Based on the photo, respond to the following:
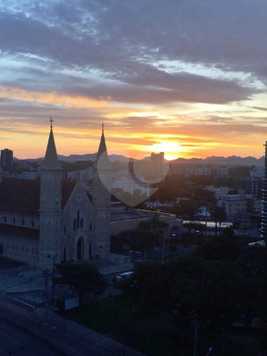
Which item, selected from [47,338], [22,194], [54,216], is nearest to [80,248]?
[54,216]

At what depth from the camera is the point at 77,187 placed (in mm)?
38812

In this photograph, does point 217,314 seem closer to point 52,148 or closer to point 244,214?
point 52,148

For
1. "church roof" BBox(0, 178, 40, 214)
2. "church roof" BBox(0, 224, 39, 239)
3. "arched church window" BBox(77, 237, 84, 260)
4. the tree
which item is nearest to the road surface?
the tree

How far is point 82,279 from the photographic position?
96.9 ft

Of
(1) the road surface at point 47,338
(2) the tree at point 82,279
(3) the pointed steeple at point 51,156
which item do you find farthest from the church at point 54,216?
(1) the road surface at point 47,338

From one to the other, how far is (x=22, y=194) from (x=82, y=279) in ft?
43.8

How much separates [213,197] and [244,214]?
17.7 m

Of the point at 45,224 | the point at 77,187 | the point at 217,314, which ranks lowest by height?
the point at 217,314

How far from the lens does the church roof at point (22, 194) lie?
39031 millimetres

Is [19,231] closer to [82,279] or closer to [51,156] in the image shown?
[51,156]

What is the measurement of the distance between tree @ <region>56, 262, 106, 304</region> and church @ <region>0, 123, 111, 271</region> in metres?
6.37

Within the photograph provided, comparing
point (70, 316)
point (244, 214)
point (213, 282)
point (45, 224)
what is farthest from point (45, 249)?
point (244, 214)

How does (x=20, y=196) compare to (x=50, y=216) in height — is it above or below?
above

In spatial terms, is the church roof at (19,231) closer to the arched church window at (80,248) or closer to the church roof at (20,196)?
the church roof at (20,196)
